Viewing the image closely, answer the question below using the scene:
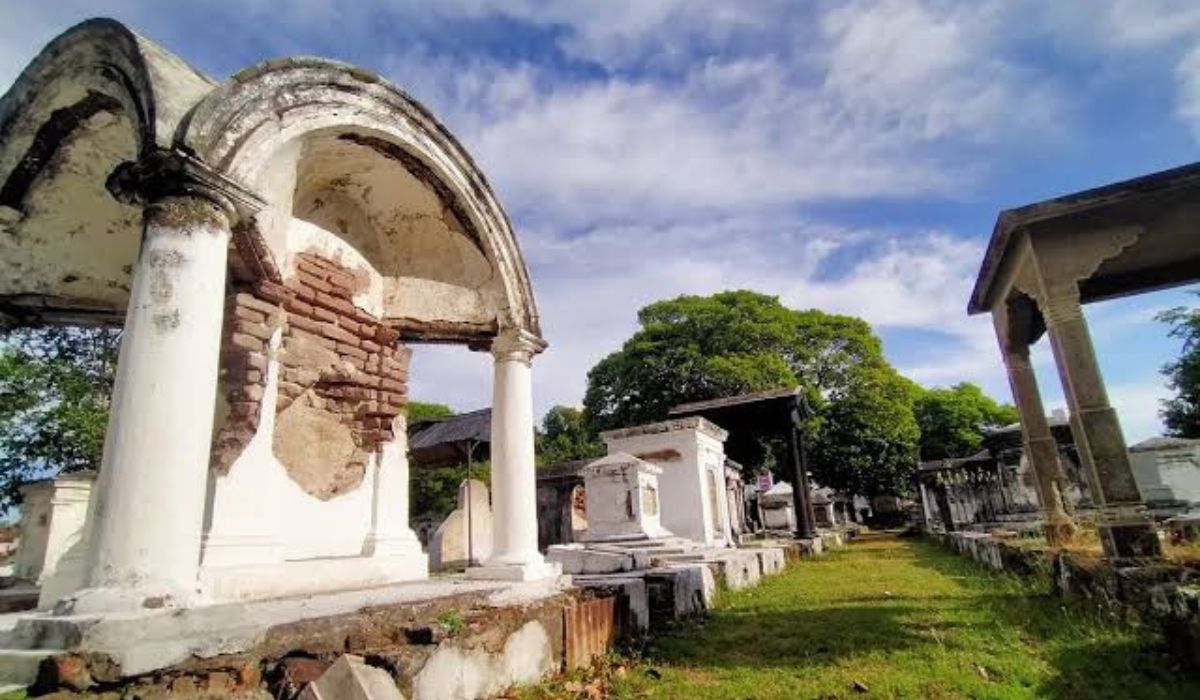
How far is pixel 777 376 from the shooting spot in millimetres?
28594

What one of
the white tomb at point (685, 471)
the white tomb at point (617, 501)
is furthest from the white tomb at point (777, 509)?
the white tomb at point (617, 501)

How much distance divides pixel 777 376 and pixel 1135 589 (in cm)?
2420

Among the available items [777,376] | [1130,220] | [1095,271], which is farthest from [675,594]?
[777,376]

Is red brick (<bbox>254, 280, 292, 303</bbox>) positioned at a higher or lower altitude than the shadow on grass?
higher

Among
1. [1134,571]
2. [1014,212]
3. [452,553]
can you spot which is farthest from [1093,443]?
[452,553]

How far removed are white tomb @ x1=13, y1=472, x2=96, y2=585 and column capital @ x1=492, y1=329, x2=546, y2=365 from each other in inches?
301

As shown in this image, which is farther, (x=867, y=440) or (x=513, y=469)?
(x=867, y=440)

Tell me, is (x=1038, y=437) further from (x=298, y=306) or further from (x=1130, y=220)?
(x=298, y=306)

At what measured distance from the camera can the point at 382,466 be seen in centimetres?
559

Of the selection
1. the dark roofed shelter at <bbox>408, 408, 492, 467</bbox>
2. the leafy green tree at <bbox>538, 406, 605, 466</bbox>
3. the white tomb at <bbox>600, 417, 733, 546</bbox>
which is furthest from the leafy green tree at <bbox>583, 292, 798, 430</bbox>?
the dark roofed shelter at <bbox>408, 408, 492, 467</bbox>

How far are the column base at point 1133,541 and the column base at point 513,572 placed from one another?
16.5 feet

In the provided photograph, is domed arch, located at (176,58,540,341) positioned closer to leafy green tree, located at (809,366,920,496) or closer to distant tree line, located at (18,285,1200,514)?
distant tree line, located at (18,285,1200,514)

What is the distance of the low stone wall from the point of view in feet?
12.0

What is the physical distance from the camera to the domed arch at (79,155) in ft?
11.7
